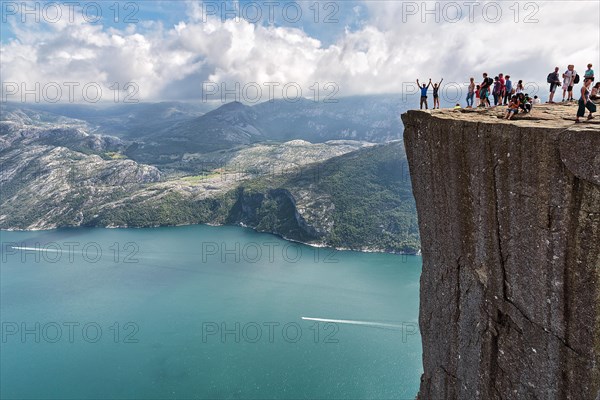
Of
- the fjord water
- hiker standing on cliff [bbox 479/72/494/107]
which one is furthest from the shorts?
the fjord water

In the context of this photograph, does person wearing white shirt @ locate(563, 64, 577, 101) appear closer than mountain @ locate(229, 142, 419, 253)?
Yes

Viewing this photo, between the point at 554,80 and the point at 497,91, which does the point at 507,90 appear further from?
the point at 554,80

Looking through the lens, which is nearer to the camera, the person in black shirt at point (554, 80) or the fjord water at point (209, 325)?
the person in black shirt at point (554, 80)

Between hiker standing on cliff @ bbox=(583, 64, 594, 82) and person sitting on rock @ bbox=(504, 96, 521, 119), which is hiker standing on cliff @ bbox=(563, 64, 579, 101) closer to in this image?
hiker standing on cliff @ bbox=(583, 64, 594, 82)

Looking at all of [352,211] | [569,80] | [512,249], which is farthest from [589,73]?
[352,211]

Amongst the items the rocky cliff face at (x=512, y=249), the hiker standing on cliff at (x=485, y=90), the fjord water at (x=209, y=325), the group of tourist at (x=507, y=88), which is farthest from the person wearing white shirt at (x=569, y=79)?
the fjord water at (x=209, y=325)

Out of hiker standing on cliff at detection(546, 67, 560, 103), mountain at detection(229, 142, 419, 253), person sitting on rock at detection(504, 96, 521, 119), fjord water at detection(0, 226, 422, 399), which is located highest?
hiker standing on cliff at detection(546, 67, 560, 103)

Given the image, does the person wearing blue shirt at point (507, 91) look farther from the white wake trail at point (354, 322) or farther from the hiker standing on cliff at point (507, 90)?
the white wake trail at point (354, 322)
